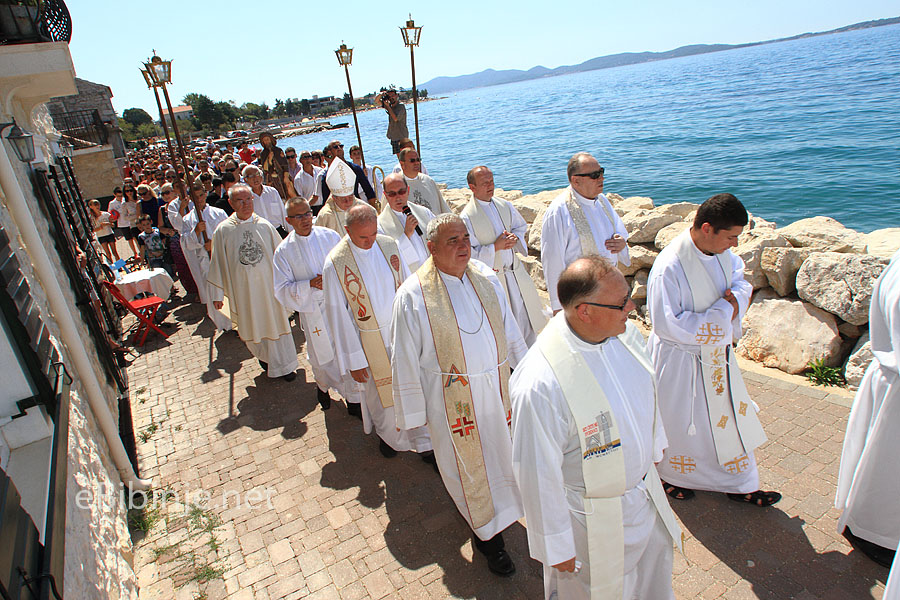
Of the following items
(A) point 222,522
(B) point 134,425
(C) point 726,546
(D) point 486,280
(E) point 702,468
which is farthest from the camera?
(B) point 134,425

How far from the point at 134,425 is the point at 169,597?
2.86 meters

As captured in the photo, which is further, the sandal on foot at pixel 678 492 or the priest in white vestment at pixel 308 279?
the priest in white vestment at pixel 308 279

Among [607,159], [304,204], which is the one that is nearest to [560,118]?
[607,159]

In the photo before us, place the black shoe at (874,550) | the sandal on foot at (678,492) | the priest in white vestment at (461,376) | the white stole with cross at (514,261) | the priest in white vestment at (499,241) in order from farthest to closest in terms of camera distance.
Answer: the white stole with cross at (514,261) < the priest in white vestment at (499,241) < the sandal on foot at (678,492) < the priest in white vestment at (461,376) < the black shoe at (874,550)

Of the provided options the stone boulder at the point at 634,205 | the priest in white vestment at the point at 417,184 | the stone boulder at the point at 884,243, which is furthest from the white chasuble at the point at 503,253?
the stone boulder at the point at 634,205

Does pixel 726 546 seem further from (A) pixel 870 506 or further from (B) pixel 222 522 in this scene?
(B) pixel 222 522

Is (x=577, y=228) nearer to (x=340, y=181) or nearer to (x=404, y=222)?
(x=404, y=222)

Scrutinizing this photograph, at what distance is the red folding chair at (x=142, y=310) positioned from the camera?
823 cm

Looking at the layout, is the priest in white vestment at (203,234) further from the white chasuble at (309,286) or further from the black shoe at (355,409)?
the black shoe at (355,409)

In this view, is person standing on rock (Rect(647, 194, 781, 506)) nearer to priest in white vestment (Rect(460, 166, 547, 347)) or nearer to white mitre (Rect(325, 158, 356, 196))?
priest in white vestment (Rect(460, 166, 547, 347))

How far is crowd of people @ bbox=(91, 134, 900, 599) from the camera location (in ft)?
7.83

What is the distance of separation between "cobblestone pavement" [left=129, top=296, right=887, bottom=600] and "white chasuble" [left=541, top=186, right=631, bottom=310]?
195 cm

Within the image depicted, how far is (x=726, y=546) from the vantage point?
11.2 ft

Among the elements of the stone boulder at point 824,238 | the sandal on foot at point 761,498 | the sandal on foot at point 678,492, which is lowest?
the sandal on foot at point 678,492
